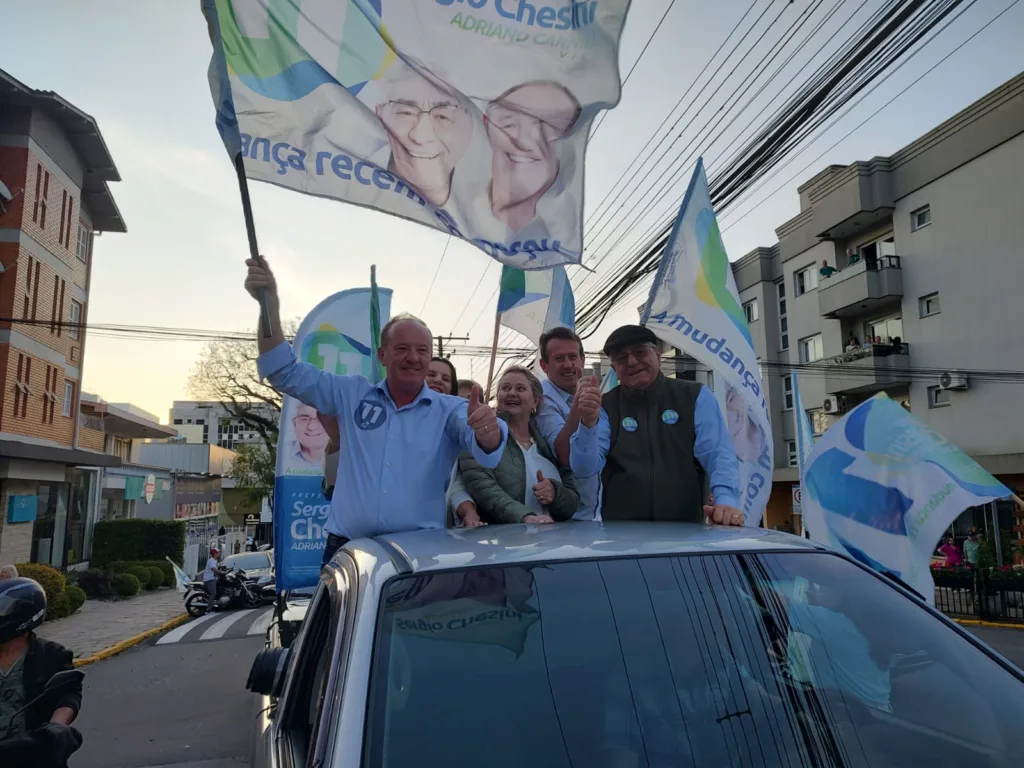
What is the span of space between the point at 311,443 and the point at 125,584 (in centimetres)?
1733

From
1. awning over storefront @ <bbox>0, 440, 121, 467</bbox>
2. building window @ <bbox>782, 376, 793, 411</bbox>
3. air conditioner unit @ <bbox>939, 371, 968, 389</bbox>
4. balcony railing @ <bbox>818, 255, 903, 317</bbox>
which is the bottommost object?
awning over storefront @ <bbox>0, 440, 121, 467</bbox>

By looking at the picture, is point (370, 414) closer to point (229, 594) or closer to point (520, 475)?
point (520, 475)

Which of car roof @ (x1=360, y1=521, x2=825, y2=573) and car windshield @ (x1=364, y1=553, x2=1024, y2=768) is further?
car roof @ (x1=360, y1=521, x2=825, y2=573)

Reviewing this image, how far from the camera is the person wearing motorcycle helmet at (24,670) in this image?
2920 millimetres

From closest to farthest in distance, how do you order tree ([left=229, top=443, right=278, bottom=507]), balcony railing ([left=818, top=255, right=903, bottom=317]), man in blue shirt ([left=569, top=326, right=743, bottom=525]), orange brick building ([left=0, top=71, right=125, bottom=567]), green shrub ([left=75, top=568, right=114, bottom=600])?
man in blue shirt ([left=569, top=326, right=743, bottom=525]) → orange brick building ([left=0, top=71, right=125, bottom=567]) → green shrub ([left=75, top=568, right=114, bottom=600]) → balcony railing ([left=818, top=255, right=903, bottom=317]) → tree ([left=229, top=443, right=278, bottom=507])

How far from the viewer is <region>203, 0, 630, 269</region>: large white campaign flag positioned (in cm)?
385

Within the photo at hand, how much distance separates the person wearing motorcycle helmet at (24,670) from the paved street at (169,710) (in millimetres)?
1032

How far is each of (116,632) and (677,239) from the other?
14502mm

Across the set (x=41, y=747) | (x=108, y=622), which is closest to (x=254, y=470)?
(x=108, y=622)

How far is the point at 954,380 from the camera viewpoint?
71.8 feet

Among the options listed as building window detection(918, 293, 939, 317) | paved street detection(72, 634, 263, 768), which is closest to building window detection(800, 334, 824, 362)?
building window detection(918, 293, 939, 317)

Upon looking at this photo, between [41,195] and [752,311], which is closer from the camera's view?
[41,195]

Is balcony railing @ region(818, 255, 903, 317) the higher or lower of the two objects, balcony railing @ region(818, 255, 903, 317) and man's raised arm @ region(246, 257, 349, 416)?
the higher

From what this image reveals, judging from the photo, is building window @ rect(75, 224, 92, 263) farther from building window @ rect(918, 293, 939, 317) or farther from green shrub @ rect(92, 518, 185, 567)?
building window @ rect(918, 293, 939, 317)
